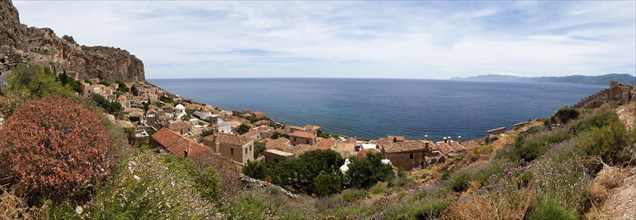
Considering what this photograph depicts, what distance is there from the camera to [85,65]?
72188 mm

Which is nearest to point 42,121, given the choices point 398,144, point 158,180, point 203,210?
→ point 158,180

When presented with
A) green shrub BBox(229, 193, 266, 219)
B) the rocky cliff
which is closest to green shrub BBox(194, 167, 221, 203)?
green shrub BBox(229, 193, 266, 219)

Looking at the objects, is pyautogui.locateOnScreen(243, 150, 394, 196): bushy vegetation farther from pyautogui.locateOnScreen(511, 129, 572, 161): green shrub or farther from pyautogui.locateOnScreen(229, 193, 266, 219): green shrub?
pyautogui.locateOnScreen(229, 193, 266, 219): green shrub

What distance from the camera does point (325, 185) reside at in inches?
770

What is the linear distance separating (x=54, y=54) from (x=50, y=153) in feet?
194

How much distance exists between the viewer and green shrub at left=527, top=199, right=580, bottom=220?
4.02 metres

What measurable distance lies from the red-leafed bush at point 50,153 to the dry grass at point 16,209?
15 cm

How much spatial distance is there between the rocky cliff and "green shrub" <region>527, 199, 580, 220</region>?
21.9 metres

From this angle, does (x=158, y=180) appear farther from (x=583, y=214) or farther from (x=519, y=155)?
(x=519, y=155)

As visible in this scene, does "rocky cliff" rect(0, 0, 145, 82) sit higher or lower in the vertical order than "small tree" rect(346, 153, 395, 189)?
higher

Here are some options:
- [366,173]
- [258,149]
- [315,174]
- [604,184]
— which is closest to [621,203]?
[604,184]

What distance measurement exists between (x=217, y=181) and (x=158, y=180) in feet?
10.6

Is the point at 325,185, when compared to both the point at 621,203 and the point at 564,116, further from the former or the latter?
the point at 621,203

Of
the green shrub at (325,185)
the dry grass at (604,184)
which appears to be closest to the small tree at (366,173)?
the green shrub at (325,185)
